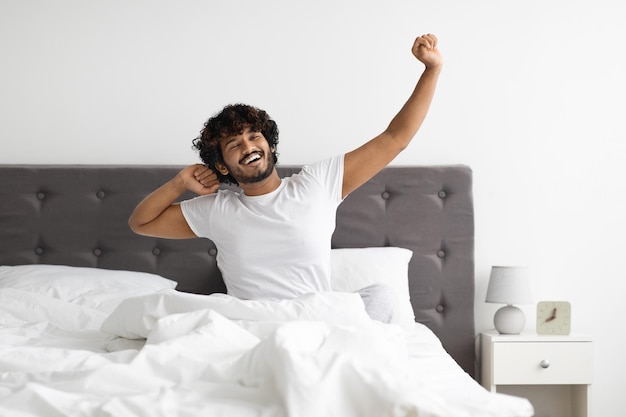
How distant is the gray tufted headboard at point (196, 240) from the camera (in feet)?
11.3

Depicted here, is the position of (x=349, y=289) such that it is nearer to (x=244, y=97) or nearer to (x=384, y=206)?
(x=384, y=206)

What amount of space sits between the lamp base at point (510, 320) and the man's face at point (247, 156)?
4.58 ft

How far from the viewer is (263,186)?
257cm

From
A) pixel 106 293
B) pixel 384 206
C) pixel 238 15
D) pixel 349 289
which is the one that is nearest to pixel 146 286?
pixel 106 293

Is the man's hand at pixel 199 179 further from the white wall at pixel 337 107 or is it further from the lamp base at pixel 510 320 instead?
the lamp base at pixel 510 320

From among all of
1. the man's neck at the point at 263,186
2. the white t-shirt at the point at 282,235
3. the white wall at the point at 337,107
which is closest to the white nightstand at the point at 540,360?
the white wall at the point at 337,107

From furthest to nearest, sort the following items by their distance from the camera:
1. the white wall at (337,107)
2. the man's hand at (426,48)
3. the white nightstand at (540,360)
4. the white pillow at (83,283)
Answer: the white wall at (337,107) → the white nightstand at (540,360) → the white pillow at (83,283) → the man's hand at (426,48)

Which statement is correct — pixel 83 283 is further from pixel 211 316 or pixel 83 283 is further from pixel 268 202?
pixel 211 316

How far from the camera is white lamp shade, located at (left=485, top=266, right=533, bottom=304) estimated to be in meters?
3.38

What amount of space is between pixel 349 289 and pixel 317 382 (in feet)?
6.05

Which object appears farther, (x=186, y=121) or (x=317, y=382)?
(x=186, y=121)

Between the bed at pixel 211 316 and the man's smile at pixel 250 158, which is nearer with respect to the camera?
the bed at pixel 211 316

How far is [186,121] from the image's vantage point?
363cm

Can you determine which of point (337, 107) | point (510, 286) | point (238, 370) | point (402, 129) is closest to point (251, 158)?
point (402, 129)
